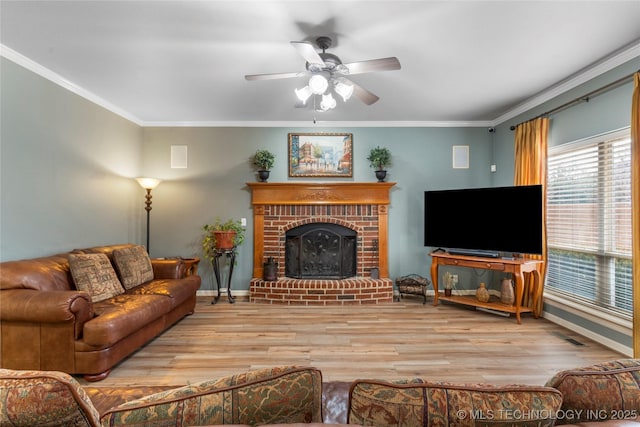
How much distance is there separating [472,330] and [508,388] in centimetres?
300

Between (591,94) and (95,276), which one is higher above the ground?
(591,94)

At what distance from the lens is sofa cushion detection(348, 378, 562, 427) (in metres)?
0.66

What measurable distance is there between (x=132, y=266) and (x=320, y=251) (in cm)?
248

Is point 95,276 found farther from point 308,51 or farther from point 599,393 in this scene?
point 599,393

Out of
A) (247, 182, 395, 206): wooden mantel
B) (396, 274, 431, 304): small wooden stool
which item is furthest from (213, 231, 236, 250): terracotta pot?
(396, 274, 431, 304): small wooden stool

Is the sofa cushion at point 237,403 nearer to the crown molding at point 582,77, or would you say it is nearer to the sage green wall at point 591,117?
the sage green wall at point 591,117

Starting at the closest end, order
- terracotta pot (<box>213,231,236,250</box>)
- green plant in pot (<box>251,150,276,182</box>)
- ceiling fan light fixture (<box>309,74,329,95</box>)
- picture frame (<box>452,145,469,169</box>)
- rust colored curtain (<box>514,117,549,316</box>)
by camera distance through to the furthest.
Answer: ceiling fan light fixture (<box>309,74,329,95</box>) → rust colored curtain (<box>514,117,549,316</box>) → terracotta pot (<box>213,231,236,250</box>) → green plant in pot (<box>251,150,276,182</box>) → picture frame (<box>452,145,469,169</box>)

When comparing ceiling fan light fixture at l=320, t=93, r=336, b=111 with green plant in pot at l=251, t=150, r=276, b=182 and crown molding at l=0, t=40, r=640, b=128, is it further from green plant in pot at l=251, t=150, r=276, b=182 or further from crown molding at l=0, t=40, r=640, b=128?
green plant in pot at l=251, t=150, r=276, b=182

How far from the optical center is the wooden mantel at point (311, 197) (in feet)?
15.0

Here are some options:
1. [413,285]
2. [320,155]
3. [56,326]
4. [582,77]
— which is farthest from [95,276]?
[582,77]

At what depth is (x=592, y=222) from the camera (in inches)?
122

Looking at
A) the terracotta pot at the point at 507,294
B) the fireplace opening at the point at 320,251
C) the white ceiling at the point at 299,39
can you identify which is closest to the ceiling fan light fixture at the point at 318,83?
the white ceiling at the point at 299,39

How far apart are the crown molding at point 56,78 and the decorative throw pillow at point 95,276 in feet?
5.96

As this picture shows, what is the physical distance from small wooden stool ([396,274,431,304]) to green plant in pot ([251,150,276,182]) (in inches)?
99.9
